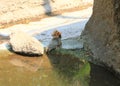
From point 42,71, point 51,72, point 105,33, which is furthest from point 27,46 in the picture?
point 105,33

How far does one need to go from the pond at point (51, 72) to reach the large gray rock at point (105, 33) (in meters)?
0.36

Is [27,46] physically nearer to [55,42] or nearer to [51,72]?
[55,42]

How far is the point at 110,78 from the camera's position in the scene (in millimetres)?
9453

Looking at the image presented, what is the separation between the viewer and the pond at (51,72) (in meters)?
9.21

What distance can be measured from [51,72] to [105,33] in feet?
6.13

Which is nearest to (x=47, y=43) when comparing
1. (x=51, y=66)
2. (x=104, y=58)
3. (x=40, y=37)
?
(x=40, y=37)

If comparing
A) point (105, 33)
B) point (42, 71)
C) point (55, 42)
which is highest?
point (105, 33)

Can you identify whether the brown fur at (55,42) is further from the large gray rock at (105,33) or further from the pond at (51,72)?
the large gray rock at (105,33)

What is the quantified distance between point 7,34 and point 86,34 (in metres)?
2.75

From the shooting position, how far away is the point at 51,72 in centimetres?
973

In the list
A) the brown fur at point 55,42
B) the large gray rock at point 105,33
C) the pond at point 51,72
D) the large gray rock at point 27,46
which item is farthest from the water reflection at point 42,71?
the large gray rock at point 105,33

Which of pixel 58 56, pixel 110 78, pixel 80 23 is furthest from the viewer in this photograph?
pixel 80 23

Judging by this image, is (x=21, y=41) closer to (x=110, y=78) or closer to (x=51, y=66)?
(x=51, y=66)

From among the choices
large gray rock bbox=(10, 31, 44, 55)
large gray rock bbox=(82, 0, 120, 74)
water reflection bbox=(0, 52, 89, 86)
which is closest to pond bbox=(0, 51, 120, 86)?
water reflection bbox=(0, 52, 89, 86)
